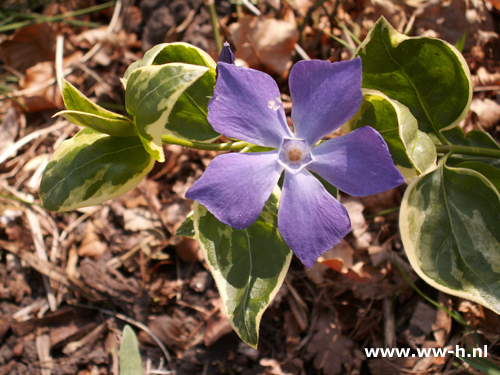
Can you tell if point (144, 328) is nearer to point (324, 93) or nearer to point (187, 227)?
point (187, 227)

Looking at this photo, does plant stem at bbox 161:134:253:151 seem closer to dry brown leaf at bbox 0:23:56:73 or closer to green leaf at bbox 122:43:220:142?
green leaf at bbox 122:43:220:142

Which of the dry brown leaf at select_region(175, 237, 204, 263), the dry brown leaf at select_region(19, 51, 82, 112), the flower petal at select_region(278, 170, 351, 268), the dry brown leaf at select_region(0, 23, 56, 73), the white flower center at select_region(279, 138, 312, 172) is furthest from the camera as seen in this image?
the dry brown leaf at select_region(0, 23, 56, 73)

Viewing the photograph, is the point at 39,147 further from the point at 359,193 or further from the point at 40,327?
the point at 359,193

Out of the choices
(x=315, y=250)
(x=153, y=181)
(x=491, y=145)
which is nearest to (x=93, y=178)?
(x=315, y=250)

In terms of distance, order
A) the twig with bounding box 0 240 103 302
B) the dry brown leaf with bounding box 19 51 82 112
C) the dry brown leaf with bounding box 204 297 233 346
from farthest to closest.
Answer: the dry brown leaf with bounding box 19 51 82 112 < the twig with bounding box 0 240 103 302 < the dry brown leaf with bounding box 204 297 233 346

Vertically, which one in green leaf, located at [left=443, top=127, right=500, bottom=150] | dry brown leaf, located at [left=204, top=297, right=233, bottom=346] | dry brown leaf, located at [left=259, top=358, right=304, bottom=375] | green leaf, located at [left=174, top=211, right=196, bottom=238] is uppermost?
green leaf, located at [left=443, top=127, right=500, bottom=150]

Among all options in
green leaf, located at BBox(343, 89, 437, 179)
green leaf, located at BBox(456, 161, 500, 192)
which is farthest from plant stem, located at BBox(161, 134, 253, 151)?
green leaf, located at BBox(456, 161, 500, 192)

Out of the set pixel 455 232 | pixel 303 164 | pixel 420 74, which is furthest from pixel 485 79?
pixel 303 164
